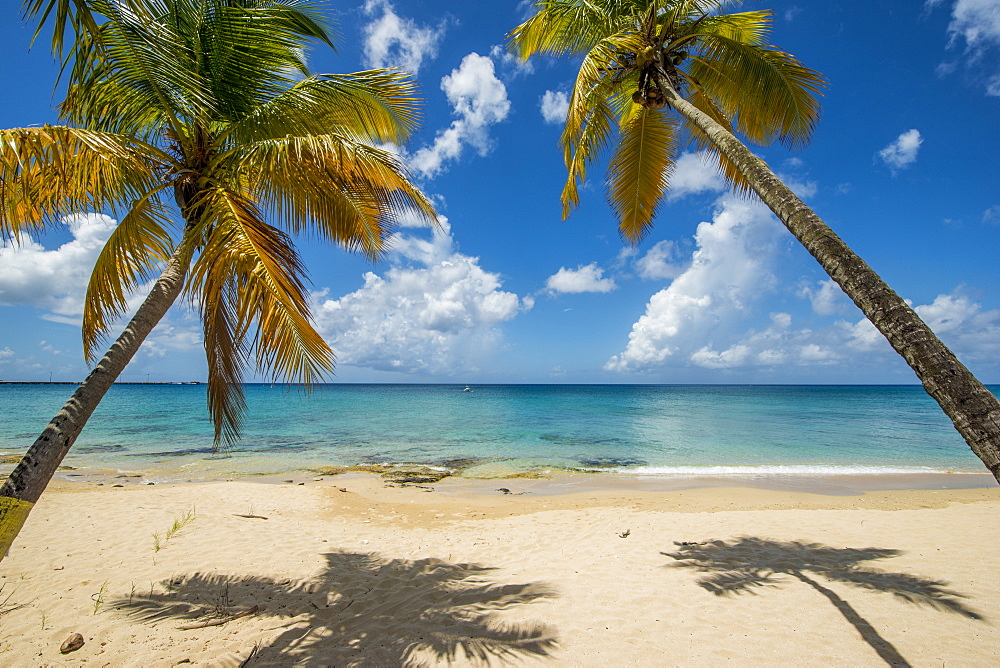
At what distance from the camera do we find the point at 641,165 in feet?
23.0

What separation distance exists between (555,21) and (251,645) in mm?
8187

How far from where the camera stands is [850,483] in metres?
11.8

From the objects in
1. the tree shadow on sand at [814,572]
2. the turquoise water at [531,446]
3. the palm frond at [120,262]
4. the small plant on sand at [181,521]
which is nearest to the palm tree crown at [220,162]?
the palm frond at [120,262]

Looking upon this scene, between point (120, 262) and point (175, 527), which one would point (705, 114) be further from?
point (175, 527)

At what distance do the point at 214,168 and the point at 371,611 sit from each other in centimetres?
445

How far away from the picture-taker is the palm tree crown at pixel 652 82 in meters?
5.32

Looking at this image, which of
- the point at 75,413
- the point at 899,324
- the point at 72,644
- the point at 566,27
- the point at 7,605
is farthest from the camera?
the point at 566,27

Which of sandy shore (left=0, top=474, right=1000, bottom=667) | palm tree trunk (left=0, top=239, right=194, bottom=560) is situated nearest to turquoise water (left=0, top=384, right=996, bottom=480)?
sandy shore (left=0, top=474, right=1000, bottom=667)

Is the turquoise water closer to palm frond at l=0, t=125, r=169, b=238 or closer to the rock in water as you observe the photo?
the rock in water

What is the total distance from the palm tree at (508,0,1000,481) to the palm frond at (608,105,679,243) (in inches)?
0.6

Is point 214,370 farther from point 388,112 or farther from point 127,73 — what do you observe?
point 388,112

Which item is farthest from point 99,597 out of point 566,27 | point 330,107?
point 566,27

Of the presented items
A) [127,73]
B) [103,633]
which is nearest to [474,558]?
[103,633]

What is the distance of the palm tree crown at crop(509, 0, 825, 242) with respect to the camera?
5324 millimetres
